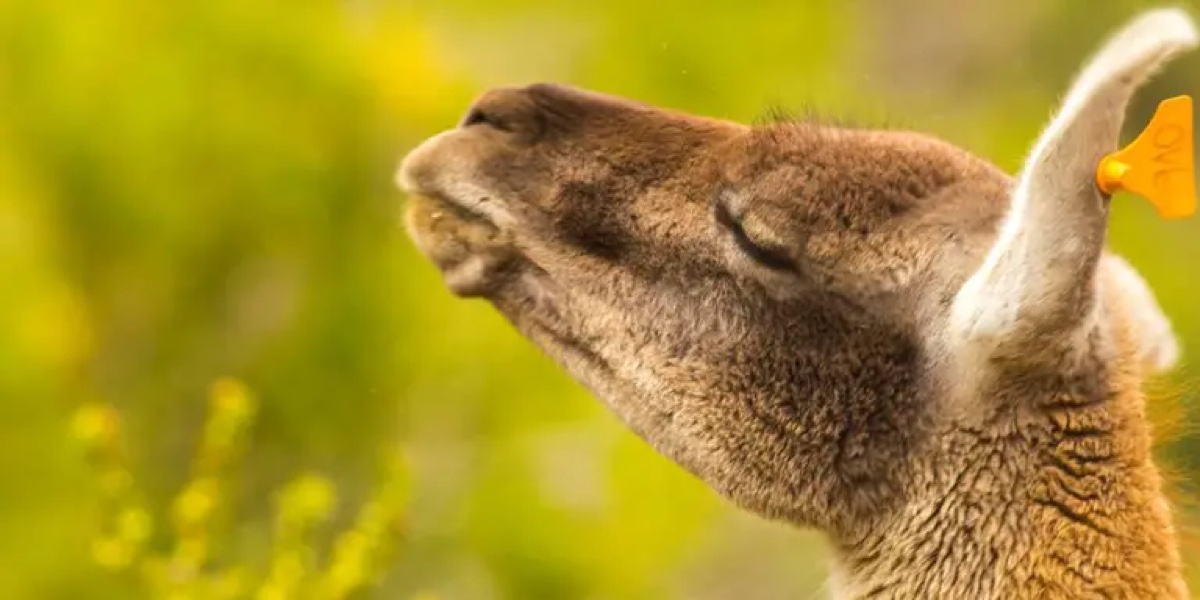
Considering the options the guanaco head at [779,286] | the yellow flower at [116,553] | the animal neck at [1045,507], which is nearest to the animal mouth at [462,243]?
the guanaco head at [779,286]

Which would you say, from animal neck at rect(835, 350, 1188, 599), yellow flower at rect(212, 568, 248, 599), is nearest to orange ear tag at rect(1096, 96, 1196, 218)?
animal neck at rect(835, 350, 1188, 599)

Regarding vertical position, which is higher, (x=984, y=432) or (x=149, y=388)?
(x=149, y=388)

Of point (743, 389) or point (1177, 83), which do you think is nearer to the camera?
point (743, 389)

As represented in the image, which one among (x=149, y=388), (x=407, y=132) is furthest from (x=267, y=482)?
(x=407, y=132)

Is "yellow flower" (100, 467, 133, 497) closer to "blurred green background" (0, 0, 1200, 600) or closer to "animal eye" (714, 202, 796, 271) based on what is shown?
"animal eye" (714, 202, 796, 271)

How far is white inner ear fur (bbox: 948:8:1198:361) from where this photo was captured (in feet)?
6.86

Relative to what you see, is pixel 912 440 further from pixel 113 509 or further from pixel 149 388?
pixel 149 388

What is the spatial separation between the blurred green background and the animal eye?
338 cm

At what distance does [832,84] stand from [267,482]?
11.8 feet

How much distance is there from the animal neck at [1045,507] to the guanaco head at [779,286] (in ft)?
0.04

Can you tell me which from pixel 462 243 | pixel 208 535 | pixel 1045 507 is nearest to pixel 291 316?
pixel 208 535

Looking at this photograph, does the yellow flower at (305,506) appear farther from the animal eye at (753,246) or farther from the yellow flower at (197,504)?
the animal eye at (753,246)

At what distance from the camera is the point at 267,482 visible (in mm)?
6496

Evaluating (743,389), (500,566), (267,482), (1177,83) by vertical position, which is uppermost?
(267,482)
